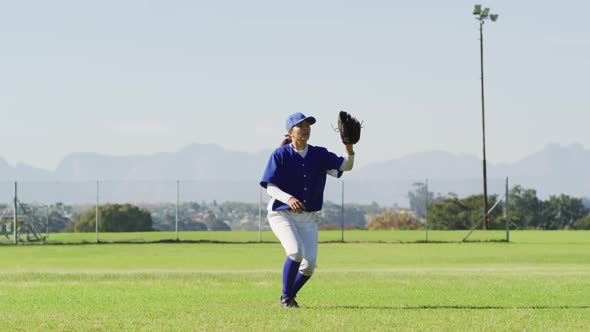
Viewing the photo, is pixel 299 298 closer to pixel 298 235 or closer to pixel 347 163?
pixel 298 235

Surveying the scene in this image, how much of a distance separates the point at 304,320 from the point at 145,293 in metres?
4.88

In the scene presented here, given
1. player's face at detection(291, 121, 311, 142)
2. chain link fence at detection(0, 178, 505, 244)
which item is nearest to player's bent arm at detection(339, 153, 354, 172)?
player's face at detection(291, 121, 311, 142)

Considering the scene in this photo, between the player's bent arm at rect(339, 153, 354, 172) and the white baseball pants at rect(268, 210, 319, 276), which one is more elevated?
the player's bent arm at rect(339, 153, 354, 172)

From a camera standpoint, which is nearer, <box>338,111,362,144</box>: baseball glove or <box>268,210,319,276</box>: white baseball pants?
<box>268,210,319,276</box>: white baseball pants

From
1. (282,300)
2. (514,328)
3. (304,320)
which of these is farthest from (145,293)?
(514,328)

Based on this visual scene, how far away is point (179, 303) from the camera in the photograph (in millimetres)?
14008

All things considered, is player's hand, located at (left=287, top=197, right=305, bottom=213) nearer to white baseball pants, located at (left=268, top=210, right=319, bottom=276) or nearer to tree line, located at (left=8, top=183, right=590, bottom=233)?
white baseball pants, located at (left=268, top=210, right=319, bottom=276)

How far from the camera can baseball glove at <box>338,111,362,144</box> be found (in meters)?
13.3

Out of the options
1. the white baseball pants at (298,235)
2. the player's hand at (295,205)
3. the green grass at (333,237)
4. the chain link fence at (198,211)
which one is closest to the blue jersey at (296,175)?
the white baseball pants at (298,235)

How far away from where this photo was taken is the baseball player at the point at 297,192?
1312cm

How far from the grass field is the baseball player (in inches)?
17.8

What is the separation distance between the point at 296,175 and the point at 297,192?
7.8 inches

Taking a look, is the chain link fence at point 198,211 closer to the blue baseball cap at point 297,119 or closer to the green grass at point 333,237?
the green grass at point 333,237

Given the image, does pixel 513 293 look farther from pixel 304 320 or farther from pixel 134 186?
pixel 134 186
